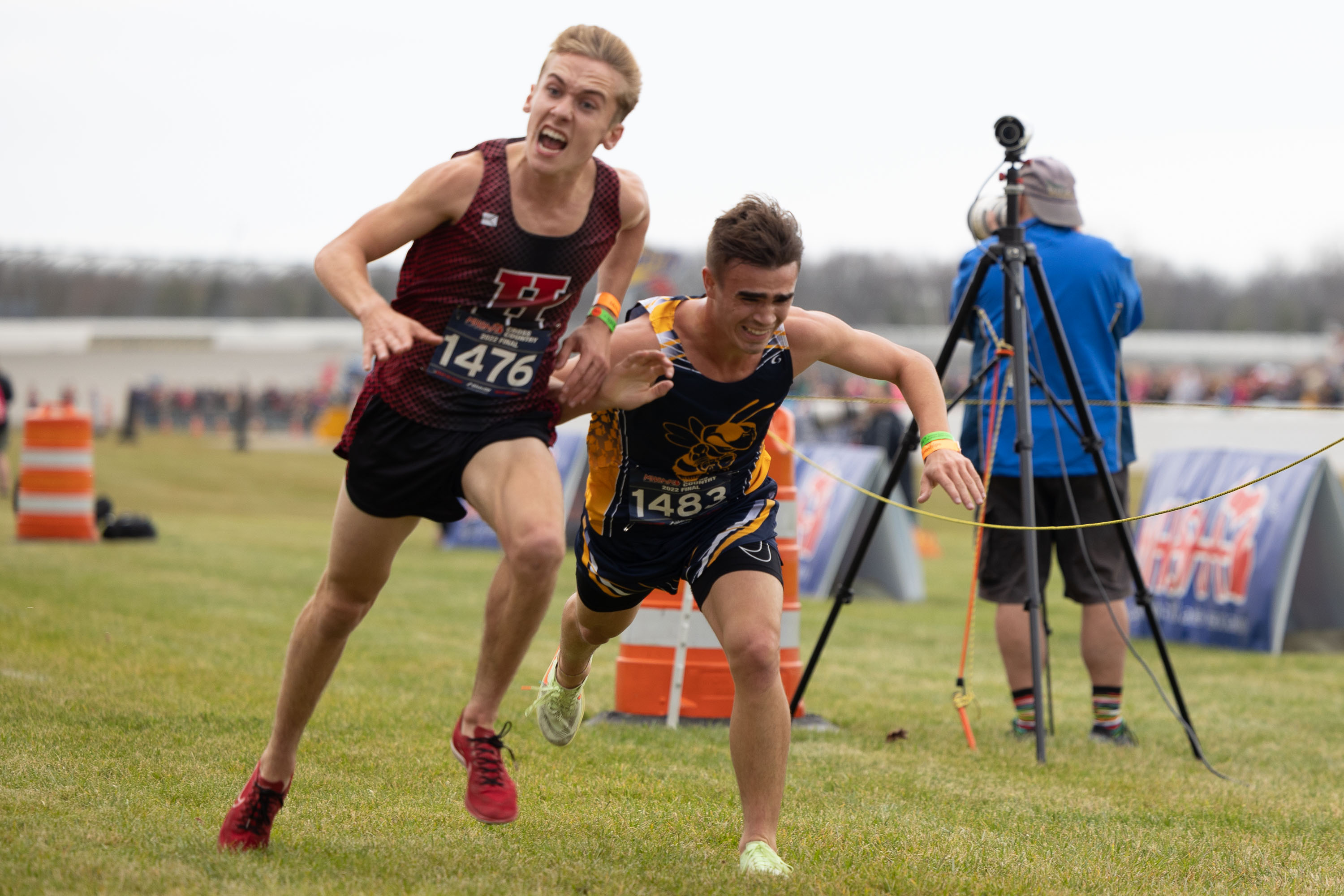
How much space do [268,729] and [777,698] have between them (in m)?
2.54

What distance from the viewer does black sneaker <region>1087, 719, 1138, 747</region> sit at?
6.20 metres

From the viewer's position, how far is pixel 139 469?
2833 cm

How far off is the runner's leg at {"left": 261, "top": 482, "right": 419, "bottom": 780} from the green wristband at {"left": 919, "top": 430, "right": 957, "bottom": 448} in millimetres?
1479

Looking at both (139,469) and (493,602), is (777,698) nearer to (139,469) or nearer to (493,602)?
(493,602)

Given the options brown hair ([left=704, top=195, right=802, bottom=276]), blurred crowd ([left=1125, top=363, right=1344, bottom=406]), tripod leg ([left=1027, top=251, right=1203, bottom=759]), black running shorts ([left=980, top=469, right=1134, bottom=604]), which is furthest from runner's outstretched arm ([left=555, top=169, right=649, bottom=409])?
blurred crowd ([left=1125, top=363, right=1344, bottom=406])

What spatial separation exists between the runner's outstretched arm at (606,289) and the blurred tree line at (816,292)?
6299 cm

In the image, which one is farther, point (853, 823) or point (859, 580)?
point (859, 580)

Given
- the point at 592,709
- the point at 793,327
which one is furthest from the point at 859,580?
the point at 793,327

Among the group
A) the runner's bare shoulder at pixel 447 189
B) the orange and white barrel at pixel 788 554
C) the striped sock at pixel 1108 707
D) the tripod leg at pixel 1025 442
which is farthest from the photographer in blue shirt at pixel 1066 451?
the runner's bare shoulder at pixel 447 189

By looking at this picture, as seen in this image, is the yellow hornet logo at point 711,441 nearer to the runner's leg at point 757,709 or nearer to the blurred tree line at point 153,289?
the runner's leg at point 757,709

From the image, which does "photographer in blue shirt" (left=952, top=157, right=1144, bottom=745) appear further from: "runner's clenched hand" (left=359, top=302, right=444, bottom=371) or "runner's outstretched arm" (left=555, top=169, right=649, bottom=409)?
"runner's clenched hand" (left=359, top=302, right=444, bottom=371)

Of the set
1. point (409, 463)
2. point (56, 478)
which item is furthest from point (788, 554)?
point (56, 478)

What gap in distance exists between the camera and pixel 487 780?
362 centimetres

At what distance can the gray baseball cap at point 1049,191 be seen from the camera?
6.33 m
